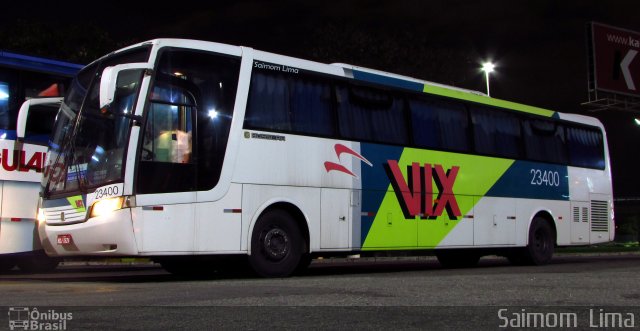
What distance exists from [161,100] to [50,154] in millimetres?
2231

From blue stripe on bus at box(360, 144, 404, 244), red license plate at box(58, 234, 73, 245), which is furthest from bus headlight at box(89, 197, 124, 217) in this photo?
blue stripe on bus at box(360, 144, 404, 244)

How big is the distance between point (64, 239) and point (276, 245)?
9.85ft

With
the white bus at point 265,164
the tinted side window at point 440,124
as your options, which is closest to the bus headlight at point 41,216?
the white bus at point 265,164

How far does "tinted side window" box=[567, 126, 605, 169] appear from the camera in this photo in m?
18.0

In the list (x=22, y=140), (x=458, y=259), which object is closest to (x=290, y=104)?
(x=22, y=140)

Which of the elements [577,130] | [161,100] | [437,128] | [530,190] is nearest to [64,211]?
[161,100]

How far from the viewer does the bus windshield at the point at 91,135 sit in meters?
10.1

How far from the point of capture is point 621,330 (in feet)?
18.3

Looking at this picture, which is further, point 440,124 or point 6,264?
point 6,264

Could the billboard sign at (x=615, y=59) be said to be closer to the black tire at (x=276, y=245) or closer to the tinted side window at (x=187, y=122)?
the black tire at (x=276, y=245)

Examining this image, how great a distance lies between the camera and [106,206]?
9.97 metres

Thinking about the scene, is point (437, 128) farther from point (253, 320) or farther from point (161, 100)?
point (253, 320)

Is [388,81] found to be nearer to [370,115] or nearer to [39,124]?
[370,115]

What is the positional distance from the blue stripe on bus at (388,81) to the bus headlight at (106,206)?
499cm
